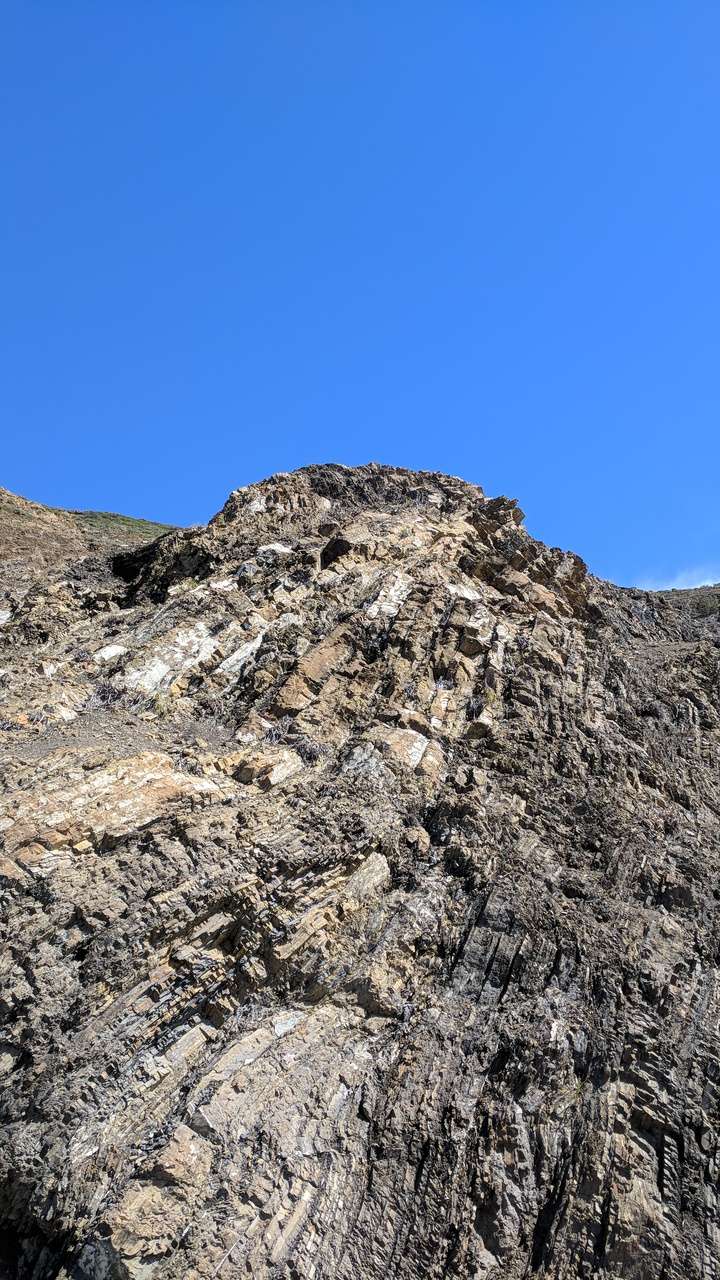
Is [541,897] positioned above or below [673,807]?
below

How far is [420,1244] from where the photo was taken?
9.52 m

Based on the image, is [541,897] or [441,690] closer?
[541,897]

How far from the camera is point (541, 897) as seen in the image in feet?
43.8

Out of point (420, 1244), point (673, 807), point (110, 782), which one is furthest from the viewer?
point (673, 807)

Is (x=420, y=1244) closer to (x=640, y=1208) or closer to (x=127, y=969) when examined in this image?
(x=640, y=1208)

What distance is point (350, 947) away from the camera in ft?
39.3

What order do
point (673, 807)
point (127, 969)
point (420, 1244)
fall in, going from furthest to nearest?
point (673, 807), point (127, 969), point (420, 1244)

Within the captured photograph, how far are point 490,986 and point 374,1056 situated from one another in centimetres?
214

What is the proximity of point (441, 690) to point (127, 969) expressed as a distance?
837cm

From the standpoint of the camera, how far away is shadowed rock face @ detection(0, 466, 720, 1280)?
9500 millimetres

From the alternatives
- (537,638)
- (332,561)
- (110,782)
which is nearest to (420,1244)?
(110,782)

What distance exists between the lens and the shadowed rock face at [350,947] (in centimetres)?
950

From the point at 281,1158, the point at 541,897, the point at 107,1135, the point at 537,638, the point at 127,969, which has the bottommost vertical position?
the point at 107,1135

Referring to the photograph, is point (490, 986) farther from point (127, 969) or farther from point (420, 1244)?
point (127, 969)
